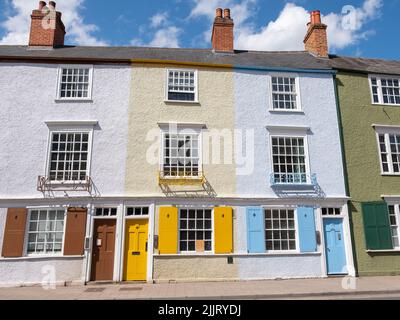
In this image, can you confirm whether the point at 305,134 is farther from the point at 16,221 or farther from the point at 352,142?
the point at 16,221

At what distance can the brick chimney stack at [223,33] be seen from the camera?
1673 cm

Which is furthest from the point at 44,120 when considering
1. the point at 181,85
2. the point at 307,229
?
the point at 307,229

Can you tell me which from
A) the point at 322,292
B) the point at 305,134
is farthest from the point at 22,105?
the point at 322,292

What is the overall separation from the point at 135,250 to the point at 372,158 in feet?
35.4

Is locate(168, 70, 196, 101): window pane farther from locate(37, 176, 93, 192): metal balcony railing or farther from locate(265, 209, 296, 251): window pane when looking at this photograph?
locate(265, 209, 296, 251): window pane

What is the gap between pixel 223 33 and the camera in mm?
16812

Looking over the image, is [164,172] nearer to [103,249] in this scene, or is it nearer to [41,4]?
[103,249]

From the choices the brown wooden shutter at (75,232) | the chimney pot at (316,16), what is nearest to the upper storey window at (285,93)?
the chimney pot at (316,16)

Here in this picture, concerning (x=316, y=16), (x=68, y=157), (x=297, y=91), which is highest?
(x=316, y=16)

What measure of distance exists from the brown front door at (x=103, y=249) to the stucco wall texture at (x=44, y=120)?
50.5 inches

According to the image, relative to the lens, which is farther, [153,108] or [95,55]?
[95,55]

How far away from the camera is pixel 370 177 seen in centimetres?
1465

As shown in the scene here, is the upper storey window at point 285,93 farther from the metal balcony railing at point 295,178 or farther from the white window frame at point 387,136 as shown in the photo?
the white window frame at point 387,136

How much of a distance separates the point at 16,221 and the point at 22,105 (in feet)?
15.5
